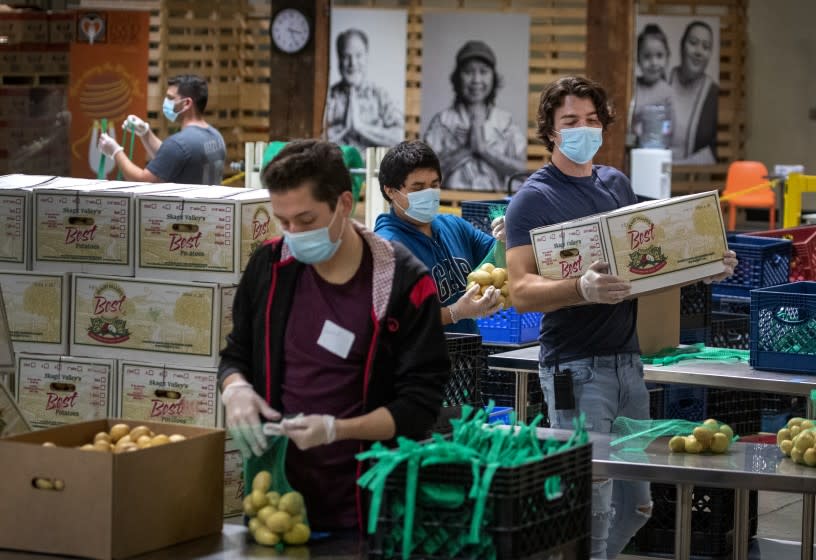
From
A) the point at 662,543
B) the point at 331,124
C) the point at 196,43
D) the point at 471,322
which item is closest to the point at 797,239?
the point at 662,543

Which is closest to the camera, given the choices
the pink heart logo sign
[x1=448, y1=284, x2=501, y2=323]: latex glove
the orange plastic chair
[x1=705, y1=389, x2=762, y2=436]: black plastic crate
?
[x1=448, y1=284, x2=501, y2=323]: latex glove

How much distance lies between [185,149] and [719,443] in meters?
4.12

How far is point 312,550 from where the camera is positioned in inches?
112

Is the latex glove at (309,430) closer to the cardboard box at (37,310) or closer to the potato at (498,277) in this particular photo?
the cardboard box at (37,310)

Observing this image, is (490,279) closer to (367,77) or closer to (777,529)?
(777,529)

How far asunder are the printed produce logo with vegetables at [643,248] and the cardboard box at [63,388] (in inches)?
62.9

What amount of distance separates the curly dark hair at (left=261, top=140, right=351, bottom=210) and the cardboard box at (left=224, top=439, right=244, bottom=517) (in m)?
1.13

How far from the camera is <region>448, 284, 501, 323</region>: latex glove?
14.5 feet

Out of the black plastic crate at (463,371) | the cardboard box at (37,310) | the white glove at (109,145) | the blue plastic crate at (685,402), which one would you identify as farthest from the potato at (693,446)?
the white glove at (109,145)

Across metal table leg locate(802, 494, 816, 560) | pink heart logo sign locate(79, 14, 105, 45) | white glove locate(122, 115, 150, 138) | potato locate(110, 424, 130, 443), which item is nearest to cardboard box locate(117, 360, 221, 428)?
potato locate(110, 424, 130, 443)

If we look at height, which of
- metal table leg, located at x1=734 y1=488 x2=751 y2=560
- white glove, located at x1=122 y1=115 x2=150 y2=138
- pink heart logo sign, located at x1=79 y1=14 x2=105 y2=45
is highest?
pink heart logo sign, located at x1=79 y1=14 x2=105 y2=45

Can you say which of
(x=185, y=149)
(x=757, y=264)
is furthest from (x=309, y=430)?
(x=185, y=149)

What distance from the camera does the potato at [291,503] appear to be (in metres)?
2.86

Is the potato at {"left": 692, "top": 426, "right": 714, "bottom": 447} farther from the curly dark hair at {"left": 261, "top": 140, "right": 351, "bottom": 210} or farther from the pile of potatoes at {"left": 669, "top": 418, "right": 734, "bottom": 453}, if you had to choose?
the curly dark hair at {"left": 261, "top": 140, "right": 351, "bottom": 210}
